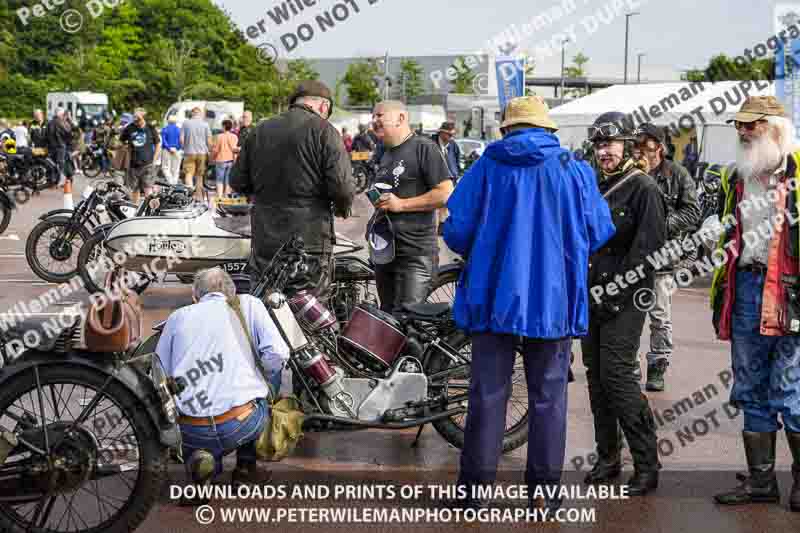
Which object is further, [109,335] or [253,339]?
→ [253,339]

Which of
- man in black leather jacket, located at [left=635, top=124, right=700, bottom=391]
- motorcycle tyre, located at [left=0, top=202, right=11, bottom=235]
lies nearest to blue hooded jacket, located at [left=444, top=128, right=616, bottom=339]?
man in black leather jacket, located at [left=635, top=124, right=700, bottom=391]

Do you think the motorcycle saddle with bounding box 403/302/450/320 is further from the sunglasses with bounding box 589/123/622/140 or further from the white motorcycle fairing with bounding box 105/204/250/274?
the white motorcycle fairing with bounding box 105/204/250/274

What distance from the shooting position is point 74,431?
13.5ft

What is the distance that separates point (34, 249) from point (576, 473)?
25.6 feet

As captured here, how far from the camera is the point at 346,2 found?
39.2 feet

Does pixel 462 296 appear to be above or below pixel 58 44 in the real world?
below

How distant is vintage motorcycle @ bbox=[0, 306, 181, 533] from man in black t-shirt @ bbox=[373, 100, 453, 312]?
8.42 feet

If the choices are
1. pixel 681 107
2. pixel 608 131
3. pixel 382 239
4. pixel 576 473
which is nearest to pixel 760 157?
pixel 608 131

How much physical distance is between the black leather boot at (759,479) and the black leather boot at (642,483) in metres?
0.32

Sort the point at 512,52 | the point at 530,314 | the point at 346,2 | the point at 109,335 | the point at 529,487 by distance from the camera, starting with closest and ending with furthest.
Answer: the point at 109,335 → the point at 530,314 → the point at 529,487 → the point at 346,2 → the point at 512,52

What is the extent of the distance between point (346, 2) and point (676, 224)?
6.10 metres

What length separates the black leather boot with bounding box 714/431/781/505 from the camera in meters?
5.02

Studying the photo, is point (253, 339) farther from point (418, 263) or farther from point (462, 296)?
point (418, 263)

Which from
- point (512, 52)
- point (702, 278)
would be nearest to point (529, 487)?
point (702, 278)
